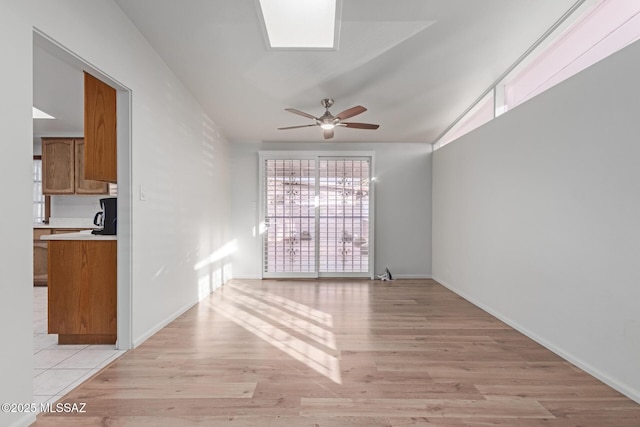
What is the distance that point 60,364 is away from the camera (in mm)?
2404

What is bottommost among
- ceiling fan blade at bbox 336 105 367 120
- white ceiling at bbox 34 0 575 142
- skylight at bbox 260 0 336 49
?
ceiling fan blade at bbox 336 105 367 120

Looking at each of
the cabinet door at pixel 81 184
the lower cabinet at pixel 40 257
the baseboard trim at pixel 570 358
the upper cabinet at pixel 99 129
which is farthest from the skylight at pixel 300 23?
the lower cabinet at pixel 40 257

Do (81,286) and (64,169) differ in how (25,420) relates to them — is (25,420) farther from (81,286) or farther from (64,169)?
(64,169)

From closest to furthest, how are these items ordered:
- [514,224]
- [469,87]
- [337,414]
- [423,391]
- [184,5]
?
[337,414] → [423,391] → [184,5] → [514,224] → [469,87]

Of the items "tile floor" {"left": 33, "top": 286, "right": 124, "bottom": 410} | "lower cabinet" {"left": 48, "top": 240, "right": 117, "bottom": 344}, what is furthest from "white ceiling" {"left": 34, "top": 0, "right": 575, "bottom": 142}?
"tile floor" {"left": 33, "top": 286, "right": 124, "bottom": 410}

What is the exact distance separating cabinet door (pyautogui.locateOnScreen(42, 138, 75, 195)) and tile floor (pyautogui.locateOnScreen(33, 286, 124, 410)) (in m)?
2.80

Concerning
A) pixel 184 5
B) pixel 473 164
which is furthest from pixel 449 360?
pixel 184 5

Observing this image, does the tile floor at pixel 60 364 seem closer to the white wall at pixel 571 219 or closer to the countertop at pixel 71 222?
the countertop at pixel 71 222

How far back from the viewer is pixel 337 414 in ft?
5.99

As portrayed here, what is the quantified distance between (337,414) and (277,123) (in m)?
3.96

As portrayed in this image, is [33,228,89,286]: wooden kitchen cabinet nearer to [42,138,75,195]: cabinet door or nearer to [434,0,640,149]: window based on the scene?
[42,138,75,195]: cabinet door

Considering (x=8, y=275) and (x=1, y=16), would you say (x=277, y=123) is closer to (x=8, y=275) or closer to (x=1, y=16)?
(x=1, y=16)

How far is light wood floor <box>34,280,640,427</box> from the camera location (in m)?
1.81

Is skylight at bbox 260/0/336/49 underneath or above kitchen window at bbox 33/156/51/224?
above
